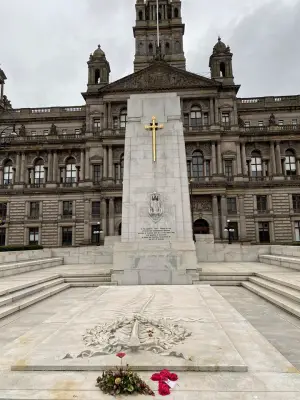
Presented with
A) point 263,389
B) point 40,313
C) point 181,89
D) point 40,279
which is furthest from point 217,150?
point 263,389

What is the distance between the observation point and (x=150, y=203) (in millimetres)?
13156

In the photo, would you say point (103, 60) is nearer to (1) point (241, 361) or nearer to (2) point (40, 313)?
(2) point (40, 313)

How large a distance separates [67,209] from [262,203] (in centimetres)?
2709

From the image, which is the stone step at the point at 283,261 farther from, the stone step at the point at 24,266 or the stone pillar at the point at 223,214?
the stone pillar at the point at 223,214

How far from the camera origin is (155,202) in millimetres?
13102

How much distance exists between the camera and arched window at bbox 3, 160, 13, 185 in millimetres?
43938

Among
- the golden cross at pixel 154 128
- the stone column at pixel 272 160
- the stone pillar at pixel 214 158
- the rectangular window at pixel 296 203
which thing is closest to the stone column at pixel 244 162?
the stone column at pixel 272 160

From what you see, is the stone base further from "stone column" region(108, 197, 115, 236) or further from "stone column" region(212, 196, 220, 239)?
"stone column" region(108, 197, 115, 236)

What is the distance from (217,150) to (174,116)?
27.1m

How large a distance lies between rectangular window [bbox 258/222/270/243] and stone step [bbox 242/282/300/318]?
29725mm

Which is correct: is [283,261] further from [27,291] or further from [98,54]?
[98,54]

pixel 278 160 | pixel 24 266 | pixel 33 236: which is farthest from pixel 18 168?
pixel 278 160

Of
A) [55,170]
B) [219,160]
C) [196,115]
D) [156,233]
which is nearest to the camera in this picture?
[156,233]

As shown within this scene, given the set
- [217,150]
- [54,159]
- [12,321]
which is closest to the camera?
[12,321]
